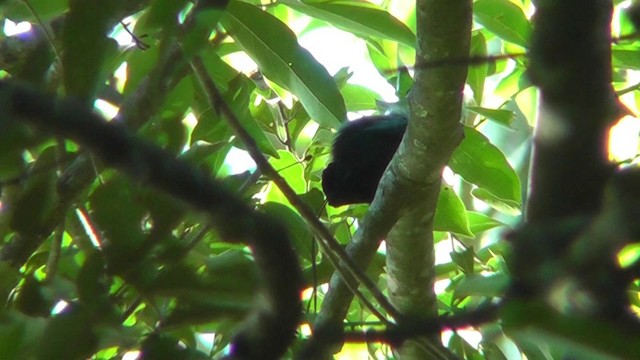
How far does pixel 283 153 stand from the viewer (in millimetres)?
A: 1229

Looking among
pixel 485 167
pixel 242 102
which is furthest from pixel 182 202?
pixel 485 167

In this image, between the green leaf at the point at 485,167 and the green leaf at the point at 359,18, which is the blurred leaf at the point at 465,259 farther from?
the green leaf at the point at 359,18

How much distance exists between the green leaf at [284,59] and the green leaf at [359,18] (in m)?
0.09

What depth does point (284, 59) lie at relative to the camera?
3.33 feet

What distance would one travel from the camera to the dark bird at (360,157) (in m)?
1.25

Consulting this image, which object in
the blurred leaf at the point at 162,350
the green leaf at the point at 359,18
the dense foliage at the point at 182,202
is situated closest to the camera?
the dense foliage at the point at 182,202

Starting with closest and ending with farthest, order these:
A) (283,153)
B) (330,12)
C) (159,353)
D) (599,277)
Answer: (599,277) → (159,353) → (330,12) → (283,153)

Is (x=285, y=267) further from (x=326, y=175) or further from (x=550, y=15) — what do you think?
(x=326, y=175)

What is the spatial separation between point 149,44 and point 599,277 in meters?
0.67

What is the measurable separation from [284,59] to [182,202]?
0.68 meters

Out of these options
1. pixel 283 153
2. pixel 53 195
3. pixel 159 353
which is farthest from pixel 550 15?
pixel 283 153

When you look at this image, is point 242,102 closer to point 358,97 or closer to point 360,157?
point 360,157

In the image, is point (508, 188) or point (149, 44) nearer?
point (149, 44)

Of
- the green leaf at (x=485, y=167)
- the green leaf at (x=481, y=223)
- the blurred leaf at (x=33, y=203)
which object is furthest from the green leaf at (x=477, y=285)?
the blurred leaf at (x=33, y=203)
